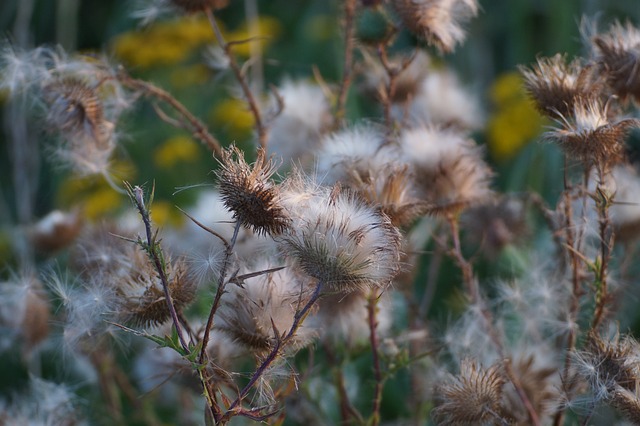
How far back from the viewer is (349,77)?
1383 millimetres

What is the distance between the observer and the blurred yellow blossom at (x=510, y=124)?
2.83 m

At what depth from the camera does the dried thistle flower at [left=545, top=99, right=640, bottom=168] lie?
3.24ft

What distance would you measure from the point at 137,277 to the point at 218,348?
195 mm

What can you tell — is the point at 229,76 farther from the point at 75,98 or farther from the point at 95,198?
the point at 75,98

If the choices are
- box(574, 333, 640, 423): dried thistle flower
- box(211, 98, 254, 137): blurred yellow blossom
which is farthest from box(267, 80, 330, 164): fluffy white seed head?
box(211, 98, 254, 137): blurred yellow blossom

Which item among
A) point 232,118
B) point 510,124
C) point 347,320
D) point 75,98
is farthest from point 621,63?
point 232,118

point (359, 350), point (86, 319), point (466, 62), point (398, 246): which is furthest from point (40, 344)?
point (466, 62)

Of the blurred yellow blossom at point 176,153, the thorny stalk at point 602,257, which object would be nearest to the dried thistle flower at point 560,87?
the thorny stalk at point 602,257

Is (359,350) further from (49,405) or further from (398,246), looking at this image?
(49,405)

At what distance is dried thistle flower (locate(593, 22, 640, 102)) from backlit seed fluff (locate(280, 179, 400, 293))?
0.45 meters

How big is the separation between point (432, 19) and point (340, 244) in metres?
0.53

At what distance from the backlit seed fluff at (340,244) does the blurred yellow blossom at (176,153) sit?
85.1 inches

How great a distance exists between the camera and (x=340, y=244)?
33.8 inches

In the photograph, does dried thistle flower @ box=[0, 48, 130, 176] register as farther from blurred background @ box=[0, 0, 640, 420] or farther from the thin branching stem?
the thin branching stem
